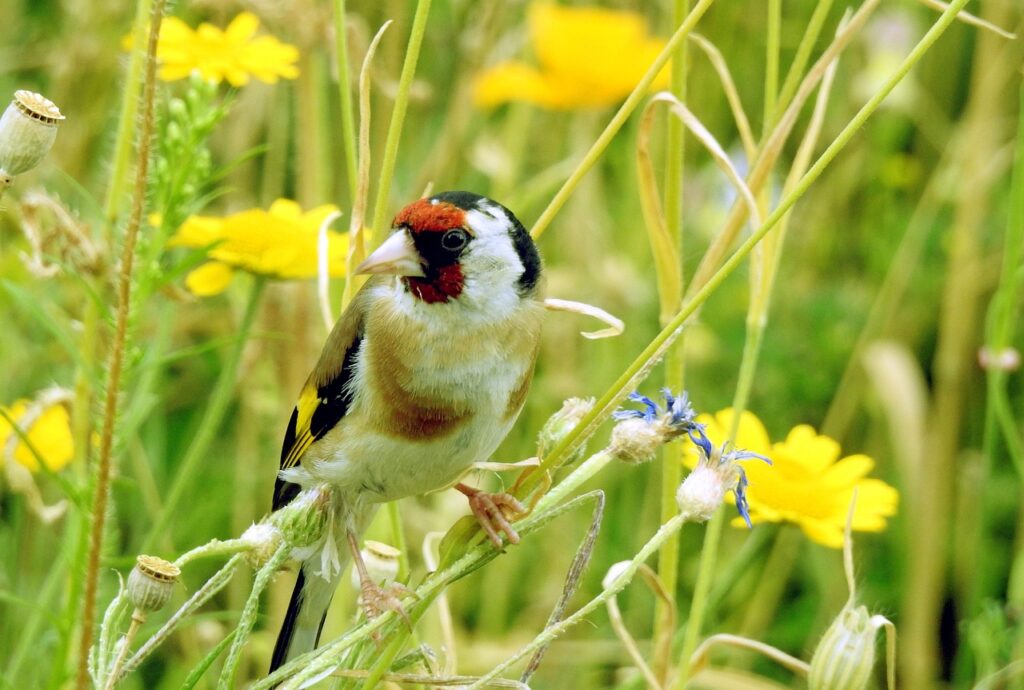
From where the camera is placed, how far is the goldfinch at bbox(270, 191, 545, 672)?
1.95m

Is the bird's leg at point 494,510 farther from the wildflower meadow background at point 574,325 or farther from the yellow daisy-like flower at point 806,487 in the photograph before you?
the yellow daisy-like flower at point 806,487

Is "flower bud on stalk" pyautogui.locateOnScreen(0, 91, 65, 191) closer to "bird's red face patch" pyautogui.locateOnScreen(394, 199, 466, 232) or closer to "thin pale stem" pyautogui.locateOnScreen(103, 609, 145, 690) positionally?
"thin pale stem" pyautogui.locateOnScreen(103, 609, 145, 690)

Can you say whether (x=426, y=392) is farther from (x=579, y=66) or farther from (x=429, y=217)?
(x=579, y=66)

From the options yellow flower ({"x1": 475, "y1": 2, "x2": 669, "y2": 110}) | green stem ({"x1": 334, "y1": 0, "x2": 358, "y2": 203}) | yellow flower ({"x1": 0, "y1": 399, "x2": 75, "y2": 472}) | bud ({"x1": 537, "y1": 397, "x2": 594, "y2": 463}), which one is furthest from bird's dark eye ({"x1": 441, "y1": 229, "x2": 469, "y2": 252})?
yellow flower ({"x1": 475, "y1": 2, "x2": 669, "y2": 110})

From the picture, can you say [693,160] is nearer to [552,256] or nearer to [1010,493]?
[552,256]

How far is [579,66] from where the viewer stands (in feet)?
11.0

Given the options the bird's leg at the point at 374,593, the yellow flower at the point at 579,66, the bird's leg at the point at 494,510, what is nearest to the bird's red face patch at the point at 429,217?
the bird's leg at the point at 494,510

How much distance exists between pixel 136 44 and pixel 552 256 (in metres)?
2.35

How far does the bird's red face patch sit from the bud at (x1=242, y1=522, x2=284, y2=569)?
0.65 meters

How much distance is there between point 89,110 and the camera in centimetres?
371

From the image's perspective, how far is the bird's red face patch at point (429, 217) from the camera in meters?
1.97

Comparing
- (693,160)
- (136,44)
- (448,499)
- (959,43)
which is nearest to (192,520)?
(448,499)

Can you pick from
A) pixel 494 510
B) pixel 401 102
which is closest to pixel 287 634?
pixel 494 510

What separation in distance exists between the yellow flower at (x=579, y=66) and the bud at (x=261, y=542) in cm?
202
